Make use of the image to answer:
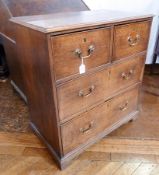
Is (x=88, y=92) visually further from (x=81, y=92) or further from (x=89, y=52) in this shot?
(x=89, y=52)

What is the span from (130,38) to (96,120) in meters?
0.55

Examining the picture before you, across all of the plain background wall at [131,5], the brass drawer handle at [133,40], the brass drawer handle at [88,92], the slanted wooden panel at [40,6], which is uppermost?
the slanted wooden panel at [40,6]

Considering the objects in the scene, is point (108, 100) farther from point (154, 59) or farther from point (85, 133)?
point (154, 59)

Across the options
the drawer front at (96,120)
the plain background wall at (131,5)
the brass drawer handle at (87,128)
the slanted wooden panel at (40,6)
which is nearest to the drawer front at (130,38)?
the drawer front at (96,120)

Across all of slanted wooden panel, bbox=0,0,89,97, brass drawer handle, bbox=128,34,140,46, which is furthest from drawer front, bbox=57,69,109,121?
slanted wooden panel, bbox=0,0,89,97

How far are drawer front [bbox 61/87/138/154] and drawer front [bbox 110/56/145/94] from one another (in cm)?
8

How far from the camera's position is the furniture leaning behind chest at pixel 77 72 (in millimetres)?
905

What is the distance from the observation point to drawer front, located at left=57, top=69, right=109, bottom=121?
1.01m

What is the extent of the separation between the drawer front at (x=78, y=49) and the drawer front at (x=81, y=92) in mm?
68

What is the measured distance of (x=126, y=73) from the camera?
1285 millimetres

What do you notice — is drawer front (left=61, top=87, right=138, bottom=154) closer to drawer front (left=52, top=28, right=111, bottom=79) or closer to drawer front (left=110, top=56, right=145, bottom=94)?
drawer front (left=110, top=56, right=145, bottom=94)

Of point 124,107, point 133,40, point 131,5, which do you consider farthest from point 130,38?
point 131,5

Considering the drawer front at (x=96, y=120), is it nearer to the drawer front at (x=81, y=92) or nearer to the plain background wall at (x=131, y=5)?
the drawer front at (x=81, y=92)

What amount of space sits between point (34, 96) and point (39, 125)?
0.79ft
